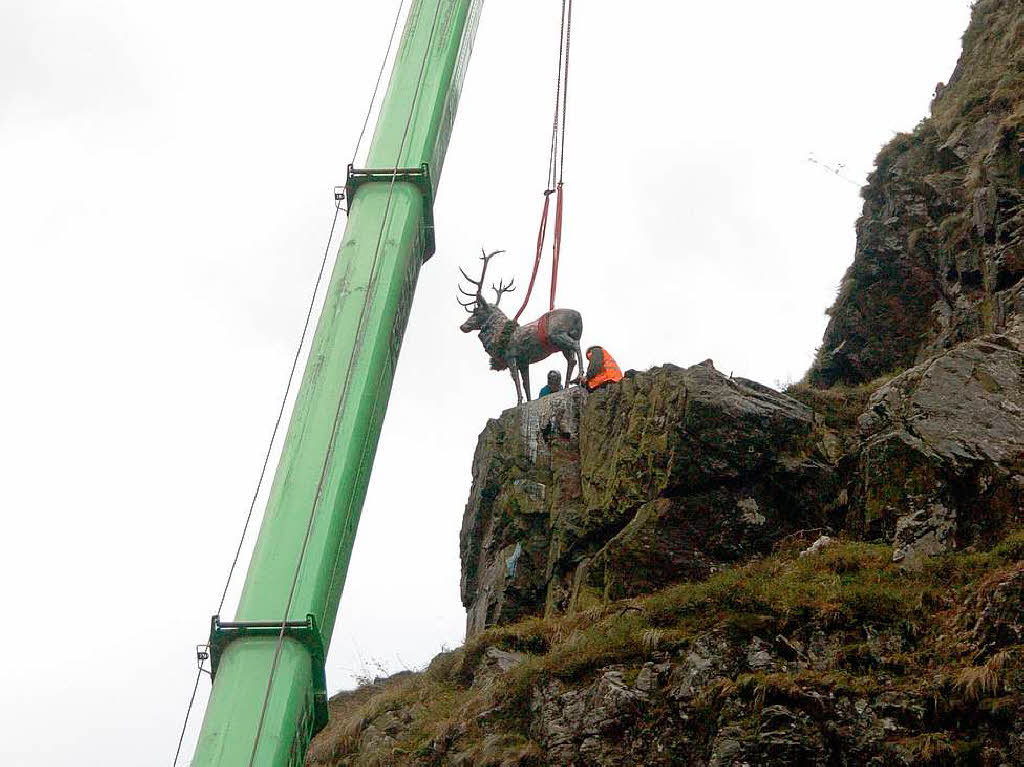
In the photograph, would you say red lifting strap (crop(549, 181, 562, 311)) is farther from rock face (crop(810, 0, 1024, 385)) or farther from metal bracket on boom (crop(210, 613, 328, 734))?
metal bracket on boom (crop(210, 613, 328, 734))

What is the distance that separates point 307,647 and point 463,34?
19.8 feet

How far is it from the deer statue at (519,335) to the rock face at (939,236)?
15.8ft

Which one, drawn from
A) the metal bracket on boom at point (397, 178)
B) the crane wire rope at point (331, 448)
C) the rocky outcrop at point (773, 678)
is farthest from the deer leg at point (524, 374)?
the metal bracket on boom at point (397, 178)

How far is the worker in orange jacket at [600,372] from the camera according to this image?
832 inches

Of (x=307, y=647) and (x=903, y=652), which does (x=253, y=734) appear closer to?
(x=307, y=647)

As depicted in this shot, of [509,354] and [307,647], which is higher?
[509,354]

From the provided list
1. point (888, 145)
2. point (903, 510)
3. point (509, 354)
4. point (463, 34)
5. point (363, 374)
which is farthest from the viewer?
point (888, 145)

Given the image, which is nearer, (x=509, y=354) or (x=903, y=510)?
(x=903, y=510)

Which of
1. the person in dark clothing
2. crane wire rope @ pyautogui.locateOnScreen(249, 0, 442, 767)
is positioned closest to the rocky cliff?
the person in dark clothing

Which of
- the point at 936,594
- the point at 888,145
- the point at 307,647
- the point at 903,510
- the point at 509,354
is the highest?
the point at 888,145

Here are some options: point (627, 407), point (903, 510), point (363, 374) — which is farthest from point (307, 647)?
point (627, 407)

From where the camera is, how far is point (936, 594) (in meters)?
14.9

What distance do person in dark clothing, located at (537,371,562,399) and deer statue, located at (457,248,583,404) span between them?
11.8 inches

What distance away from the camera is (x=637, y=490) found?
19125 millimetres
